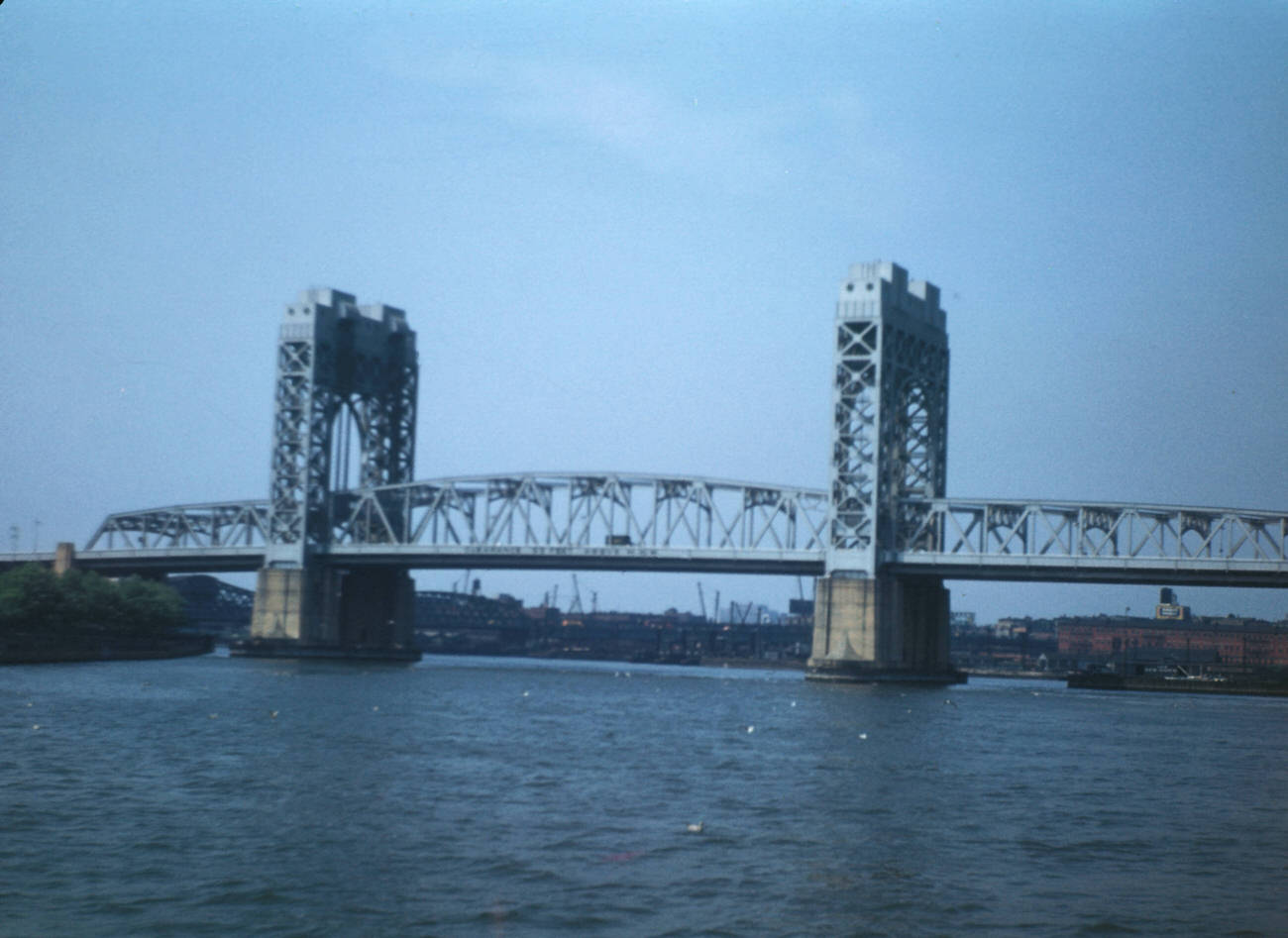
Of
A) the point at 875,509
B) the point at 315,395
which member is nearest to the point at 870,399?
the point at 875,509

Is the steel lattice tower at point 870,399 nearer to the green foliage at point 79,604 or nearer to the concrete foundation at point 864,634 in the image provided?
the concrete foundation at point 864,634

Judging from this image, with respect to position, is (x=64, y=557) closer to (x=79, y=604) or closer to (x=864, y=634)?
(x=79, y=604)

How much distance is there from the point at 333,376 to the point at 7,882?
417 ft

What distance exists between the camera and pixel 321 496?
486ft

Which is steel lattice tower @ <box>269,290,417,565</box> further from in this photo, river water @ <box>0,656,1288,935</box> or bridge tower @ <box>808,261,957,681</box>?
river water @ <box>0,656,1288,935</box>

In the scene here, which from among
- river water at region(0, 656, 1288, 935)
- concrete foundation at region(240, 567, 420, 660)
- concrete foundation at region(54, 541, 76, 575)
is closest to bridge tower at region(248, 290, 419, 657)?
concrete foundation at region(240, 567, 420, 660)

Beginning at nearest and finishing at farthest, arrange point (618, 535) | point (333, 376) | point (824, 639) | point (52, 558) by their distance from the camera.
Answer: point (824, 639)
point (618, 535)
point (333, 376)
point (52, 558)

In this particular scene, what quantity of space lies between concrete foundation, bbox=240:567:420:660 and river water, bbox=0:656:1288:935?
263 feet

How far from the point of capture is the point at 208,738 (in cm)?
4781

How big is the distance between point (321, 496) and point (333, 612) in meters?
10.9

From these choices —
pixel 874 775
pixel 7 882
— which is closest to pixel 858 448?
pixel 874 775

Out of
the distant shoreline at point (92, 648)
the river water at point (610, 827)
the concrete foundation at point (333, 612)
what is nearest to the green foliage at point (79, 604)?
the distant shoreline at point (92, 648)

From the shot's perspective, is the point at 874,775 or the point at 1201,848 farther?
the point at 874,775

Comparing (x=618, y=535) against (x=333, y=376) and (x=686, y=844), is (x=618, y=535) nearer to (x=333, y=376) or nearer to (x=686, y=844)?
(x=333, y=376)
